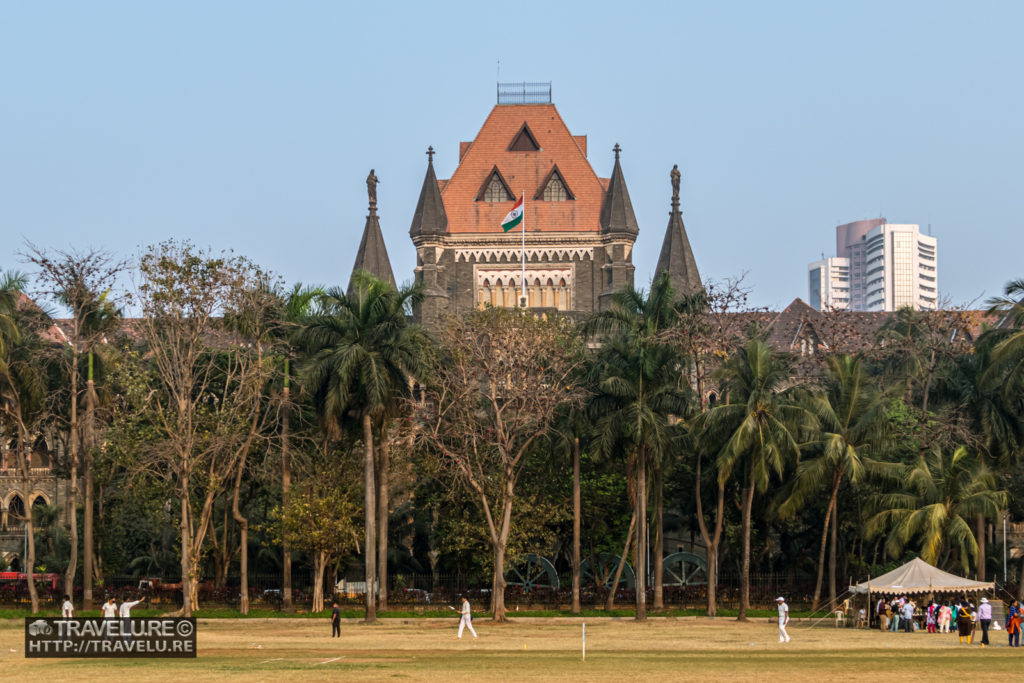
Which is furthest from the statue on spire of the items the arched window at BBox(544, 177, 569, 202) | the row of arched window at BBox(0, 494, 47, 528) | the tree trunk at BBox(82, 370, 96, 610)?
the tree trunk at BBox(82, 370, 96, 610)

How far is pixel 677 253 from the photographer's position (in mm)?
88312

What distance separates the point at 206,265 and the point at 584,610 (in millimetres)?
18794

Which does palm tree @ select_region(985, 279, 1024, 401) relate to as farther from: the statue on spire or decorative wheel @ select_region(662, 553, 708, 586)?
the statue on spire

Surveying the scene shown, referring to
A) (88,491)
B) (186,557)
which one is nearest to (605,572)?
(186,557)

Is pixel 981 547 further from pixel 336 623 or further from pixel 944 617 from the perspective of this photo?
pixel 336 623

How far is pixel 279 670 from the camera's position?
1105 inches

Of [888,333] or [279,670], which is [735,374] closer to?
[888,333]

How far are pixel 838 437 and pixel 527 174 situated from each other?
5042cm

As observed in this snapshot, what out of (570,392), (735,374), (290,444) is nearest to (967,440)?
(735,374)

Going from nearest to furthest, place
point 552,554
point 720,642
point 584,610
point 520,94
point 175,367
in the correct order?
point 720,642 < point 175,367 < point 584,610 < point 552,554 < point 520,94

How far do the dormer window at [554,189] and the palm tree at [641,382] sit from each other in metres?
45.9

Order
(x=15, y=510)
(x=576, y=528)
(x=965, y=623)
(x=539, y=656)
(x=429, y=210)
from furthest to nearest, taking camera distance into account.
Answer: (x=429, y=210) < (x=15, y=510) < (x=576, y=528) < (x=965, y=623) < (x=539, y=656)

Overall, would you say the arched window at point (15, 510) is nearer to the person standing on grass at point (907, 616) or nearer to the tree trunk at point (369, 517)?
the tree trunk at point (369, 517)

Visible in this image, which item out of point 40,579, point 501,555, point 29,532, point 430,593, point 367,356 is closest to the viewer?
point 367,356
